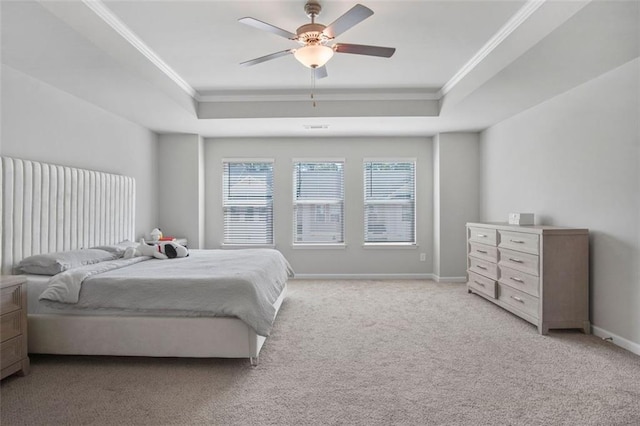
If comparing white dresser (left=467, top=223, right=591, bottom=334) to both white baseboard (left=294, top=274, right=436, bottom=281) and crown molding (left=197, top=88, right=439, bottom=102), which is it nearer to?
crown molding (left=197, top=88, right=439, bottom=102)

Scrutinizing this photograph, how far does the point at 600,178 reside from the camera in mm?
3453

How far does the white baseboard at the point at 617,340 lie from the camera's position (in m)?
3.05

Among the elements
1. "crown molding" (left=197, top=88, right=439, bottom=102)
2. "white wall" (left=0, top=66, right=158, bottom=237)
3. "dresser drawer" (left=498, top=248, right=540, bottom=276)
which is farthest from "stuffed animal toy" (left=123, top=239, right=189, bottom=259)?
"dresser drawer" (left=498, top=248, right=540, bottom=276)

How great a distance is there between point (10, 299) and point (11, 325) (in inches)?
6.8

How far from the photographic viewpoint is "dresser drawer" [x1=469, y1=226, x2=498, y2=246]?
438 centimetres

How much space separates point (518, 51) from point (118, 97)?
3909 millimetres

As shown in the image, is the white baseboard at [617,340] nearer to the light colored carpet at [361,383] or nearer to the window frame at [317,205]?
the light colored carpet at [361,383]

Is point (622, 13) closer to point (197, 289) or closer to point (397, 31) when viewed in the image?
point (397, 31)

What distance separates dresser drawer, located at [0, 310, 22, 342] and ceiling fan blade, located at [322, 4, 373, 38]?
2860mm

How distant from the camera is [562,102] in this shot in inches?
155

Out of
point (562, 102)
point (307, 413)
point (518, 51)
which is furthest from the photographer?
point (562, 102)

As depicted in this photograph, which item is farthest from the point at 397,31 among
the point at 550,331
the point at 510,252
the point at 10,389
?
the point at 10,389

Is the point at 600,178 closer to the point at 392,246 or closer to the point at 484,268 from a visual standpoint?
the point at 484,268

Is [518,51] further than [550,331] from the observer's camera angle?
No
